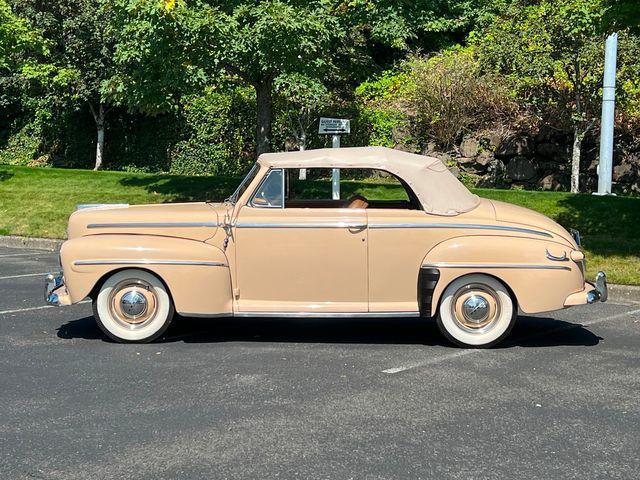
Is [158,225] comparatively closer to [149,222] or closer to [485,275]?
[149,222]

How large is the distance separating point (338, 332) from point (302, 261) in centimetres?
104

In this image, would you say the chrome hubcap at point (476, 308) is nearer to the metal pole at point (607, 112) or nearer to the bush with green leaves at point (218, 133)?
the metal pole at point (607, 112)

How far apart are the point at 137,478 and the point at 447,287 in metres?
3.36

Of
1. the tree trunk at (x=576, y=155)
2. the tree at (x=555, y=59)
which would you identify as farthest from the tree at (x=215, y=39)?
the tree trunk at (x=576, y=155)

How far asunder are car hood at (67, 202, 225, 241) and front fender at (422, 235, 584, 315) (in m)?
1.95

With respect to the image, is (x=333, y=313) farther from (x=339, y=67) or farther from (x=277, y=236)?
(x=339, y=67)

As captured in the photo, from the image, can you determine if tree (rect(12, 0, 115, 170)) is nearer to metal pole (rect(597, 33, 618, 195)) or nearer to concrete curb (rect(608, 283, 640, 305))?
metal pole (rect(597, 33, 618, 195))

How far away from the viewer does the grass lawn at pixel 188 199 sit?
420 inches

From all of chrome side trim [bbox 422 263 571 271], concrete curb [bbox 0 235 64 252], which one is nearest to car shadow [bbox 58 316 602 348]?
chrome side trim [bbox 422 263 571 271]

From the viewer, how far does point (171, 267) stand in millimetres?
6219

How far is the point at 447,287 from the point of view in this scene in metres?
6.21

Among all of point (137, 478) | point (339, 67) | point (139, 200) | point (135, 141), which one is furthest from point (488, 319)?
point (135, 141)

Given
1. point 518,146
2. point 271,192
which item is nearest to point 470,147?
point 518,146

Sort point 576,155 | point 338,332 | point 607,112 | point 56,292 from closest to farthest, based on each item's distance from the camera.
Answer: point 56,292 → point 338,332 → point 607,112 → point 576,155
